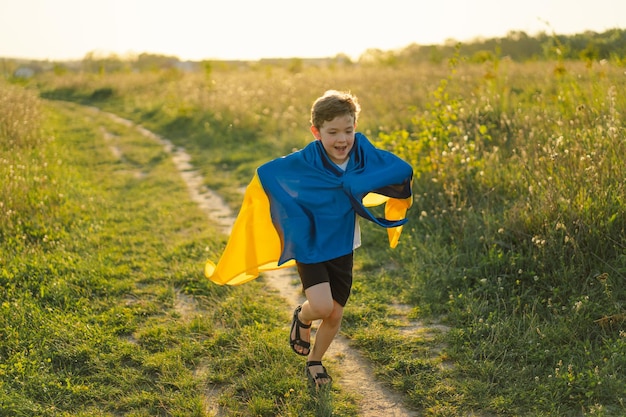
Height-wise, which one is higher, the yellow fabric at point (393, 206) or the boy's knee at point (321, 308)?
the yellow fabric at point (393, 206)

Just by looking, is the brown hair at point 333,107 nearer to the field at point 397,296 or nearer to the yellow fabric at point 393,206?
the yellow fabric at point 393,206

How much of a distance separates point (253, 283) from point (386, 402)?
2482 mm

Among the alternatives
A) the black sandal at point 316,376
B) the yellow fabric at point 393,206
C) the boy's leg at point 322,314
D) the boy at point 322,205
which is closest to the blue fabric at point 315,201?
the boy at point 322,205

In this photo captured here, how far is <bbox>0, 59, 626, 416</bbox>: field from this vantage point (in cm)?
400

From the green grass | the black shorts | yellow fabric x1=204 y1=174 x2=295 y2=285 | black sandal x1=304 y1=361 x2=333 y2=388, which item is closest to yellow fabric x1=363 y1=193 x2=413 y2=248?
the black shorts

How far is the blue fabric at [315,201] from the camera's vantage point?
12.7 ft

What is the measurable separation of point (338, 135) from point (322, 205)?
0.48 metres

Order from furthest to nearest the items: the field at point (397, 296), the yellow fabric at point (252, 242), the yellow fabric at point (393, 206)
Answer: the yellow fabric at point (393, 206) → the yellow fabric at point (252, 242) → the field at point (397, 296)

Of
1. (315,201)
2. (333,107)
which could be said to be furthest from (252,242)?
(333,107)

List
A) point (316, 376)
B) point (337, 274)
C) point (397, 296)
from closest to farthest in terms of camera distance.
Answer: point (337, 274) → point (316, 376) → point (397, 296)

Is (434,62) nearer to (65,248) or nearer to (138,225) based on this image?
(138,225)

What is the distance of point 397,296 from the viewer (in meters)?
5.66

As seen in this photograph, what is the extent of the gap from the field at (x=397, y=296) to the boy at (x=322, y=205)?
0.71 meters

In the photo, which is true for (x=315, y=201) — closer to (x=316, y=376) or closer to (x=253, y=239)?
(x=253, y=239)
